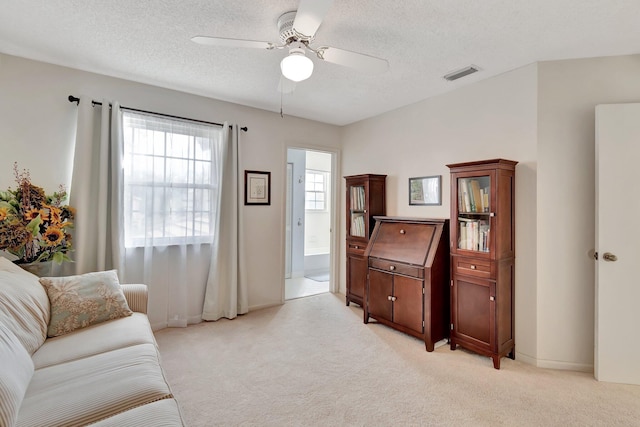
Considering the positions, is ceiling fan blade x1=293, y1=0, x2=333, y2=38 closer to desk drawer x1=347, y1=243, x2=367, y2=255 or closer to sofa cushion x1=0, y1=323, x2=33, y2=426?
sofa cushion x1=0, y1=323, x2=33, y2=426

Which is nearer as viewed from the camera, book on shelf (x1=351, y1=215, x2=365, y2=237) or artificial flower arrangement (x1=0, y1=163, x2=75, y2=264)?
artificial flower arrangement (x1=0, y1=163, x2=75, y2=264)

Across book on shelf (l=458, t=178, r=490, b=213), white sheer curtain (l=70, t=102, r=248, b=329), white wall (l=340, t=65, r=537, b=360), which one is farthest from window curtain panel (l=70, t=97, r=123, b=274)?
book on shelf (l=458, t=178, r=490, b=213)

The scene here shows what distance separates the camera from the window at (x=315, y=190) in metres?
6.09

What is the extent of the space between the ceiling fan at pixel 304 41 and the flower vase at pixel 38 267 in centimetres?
203

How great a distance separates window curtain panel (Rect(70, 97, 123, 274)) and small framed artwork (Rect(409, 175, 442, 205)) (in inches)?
117

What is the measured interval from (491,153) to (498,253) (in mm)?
942

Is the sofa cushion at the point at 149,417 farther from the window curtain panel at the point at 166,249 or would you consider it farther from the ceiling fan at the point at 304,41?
the window curtain panel at the point at 166,249

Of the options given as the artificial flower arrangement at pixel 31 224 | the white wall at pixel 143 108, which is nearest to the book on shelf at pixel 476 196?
the white wall at pixel 143 108

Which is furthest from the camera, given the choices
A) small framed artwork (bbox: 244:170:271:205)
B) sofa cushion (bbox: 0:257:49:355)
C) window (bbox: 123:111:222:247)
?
small framed artwork (bbox: 244:170:271:205)

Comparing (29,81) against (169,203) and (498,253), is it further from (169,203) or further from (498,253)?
(498,253)

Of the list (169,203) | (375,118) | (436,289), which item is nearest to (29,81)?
(169,203)

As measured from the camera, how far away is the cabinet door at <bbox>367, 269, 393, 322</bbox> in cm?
312

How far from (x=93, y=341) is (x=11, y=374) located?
572mm

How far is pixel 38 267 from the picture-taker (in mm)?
2303
